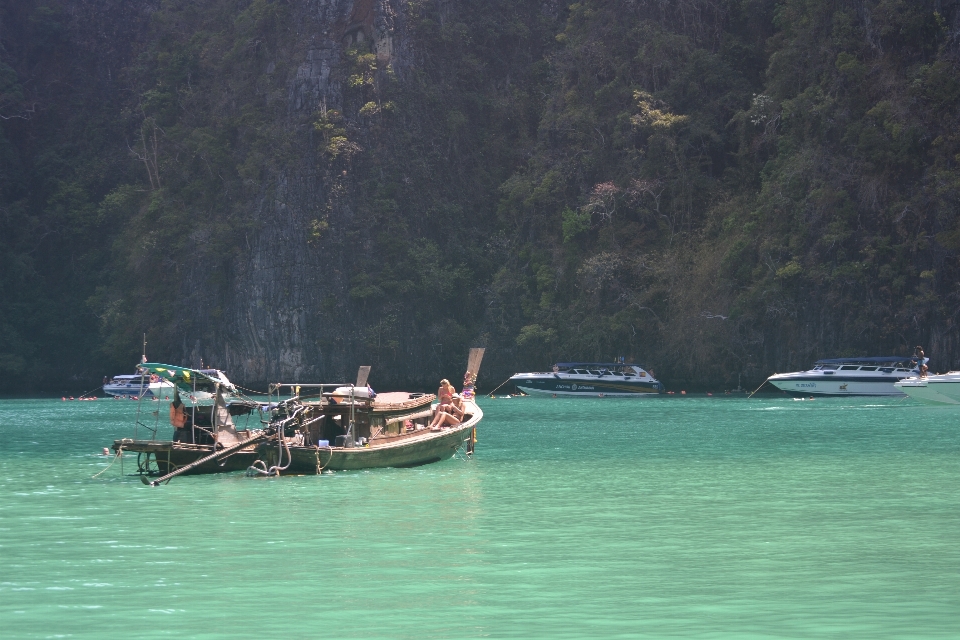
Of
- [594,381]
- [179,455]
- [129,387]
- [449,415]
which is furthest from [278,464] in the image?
[129,387]

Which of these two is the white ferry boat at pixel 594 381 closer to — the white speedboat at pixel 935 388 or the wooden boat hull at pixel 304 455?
the white speedboat at pixel 935 388

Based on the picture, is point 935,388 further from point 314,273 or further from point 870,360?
point 314,273

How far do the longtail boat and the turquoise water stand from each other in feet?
1.64

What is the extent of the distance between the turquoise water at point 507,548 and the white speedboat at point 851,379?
26.8 metres

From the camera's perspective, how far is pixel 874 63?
203 feet

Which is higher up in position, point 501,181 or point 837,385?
point 501,181

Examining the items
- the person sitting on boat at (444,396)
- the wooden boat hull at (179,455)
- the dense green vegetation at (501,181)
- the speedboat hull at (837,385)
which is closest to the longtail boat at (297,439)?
the wooden boat hull at (179,455)

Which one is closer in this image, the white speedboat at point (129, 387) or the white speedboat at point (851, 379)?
the white speedboat at point (851, 379)

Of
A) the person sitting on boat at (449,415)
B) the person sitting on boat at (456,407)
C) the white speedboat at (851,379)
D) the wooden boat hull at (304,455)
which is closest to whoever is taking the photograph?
the wooden boat hull at (304,455)

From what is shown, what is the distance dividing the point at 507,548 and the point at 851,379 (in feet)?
144

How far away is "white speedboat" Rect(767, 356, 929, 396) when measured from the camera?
57.1m

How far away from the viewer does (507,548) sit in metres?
16.6


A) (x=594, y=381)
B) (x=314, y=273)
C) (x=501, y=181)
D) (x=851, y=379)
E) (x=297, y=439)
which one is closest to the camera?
(x=297, y=439)

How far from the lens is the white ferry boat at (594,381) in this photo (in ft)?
208
